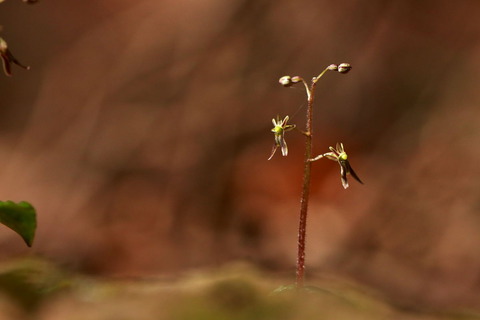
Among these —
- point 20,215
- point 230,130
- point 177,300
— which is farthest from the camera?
point 230,130

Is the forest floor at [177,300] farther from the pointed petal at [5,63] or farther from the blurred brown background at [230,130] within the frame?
the blurred brown background at [230,130]

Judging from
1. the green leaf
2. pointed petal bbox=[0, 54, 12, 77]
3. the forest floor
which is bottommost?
the forest floor

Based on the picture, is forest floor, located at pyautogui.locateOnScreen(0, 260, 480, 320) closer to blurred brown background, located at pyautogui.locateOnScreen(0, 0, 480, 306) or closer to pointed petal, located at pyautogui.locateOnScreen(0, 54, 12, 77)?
pointed petal, located at pyautogui.locateOnScreen(0, 54, 12, 77)

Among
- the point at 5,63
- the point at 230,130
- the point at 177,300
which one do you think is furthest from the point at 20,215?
the point at 230,130

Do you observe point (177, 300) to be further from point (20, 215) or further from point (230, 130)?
point (230, 130)

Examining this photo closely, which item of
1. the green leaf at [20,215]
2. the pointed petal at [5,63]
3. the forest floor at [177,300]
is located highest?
the pointed petal at [5,63]

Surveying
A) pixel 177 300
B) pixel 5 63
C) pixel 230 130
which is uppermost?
pixel 230 130

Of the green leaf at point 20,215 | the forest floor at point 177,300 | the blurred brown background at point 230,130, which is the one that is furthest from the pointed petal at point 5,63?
the forest floor at point 177,300

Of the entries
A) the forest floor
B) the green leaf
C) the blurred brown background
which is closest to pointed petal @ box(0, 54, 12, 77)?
the green leaf
